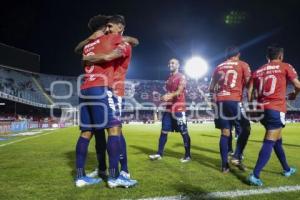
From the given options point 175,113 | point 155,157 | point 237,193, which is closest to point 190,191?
point 237,193

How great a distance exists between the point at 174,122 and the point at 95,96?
12.8 feet

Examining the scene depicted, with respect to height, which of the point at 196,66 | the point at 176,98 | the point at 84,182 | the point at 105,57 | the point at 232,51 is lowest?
the point at 84,182

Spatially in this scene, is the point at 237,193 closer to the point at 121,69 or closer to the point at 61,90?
the point at 121,69

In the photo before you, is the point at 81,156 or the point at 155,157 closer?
the point at 81,156

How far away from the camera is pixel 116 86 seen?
5.39 metres

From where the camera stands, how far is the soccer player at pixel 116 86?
5.16m

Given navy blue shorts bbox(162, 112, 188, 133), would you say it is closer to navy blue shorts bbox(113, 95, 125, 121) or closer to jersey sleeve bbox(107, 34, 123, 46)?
navy blue shorts bbox(113, 95, 125, 121)

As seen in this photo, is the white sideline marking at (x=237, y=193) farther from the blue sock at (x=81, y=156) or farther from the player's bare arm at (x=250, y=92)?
the player's bare arm at (x=250, y=92)

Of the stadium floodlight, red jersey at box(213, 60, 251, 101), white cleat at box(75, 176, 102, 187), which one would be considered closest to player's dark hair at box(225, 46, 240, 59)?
red jersey at box(213, 60, 251, 101)

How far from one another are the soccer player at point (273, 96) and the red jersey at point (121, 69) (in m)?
2.38

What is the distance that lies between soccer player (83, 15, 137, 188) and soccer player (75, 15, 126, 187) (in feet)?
0.37

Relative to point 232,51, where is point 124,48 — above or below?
below

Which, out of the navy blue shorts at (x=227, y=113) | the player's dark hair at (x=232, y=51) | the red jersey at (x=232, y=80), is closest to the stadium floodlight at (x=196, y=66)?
the player's dark hair at (x=232, y=51)

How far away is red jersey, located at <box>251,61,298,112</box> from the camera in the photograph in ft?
19.2
